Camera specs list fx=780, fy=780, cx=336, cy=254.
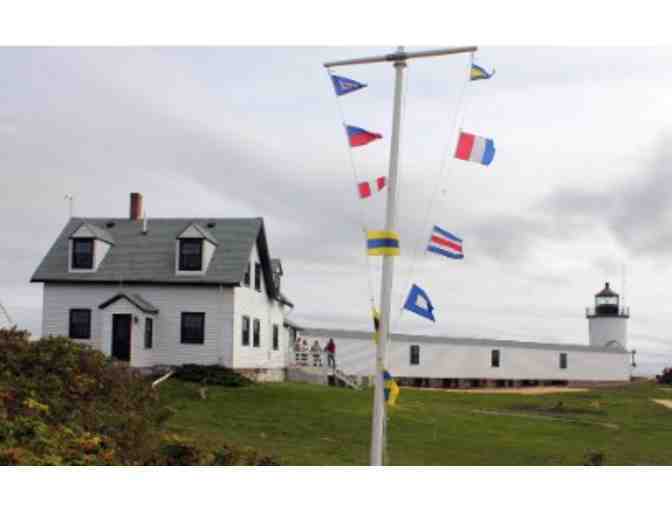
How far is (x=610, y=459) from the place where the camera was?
16.9 metres

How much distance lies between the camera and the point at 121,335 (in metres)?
27.0

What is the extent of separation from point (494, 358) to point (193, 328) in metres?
24.2

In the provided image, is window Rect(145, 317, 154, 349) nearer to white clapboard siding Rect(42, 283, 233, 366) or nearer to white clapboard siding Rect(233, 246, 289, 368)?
white clapboard siding Rect(42, 283, 233, 366)

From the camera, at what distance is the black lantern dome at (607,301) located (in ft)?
177

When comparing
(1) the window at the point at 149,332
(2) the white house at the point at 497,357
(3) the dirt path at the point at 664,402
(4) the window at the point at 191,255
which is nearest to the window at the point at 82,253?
(1) the window at the point at 149,332

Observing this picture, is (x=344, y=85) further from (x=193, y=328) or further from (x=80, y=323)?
(x=80, y=323)

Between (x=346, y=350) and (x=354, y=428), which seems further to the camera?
(x=346, y=350)

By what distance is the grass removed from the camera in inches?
647

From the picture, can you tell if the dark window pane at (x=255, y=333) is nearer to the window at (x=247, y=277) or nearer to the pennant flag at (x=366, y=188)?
the window at (x=247, y=277)

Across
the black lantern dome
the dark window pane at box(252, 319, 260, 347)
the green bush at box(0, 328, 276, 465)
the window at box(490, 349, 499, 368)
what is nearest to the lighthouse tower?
the black lantern dome

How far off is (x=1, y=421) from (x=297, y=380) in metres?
21.8

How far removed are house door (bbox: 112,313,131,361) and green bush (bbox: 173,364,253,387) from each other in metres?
1.98
